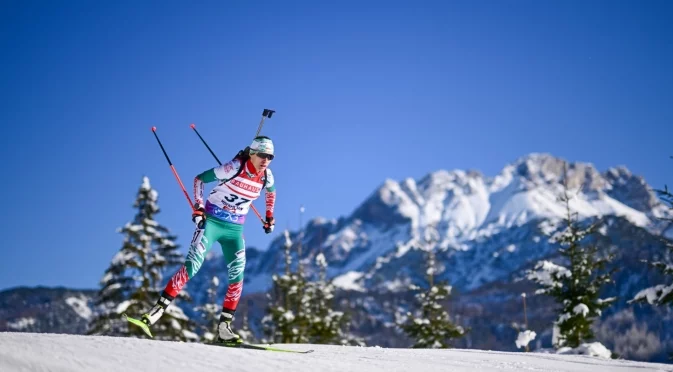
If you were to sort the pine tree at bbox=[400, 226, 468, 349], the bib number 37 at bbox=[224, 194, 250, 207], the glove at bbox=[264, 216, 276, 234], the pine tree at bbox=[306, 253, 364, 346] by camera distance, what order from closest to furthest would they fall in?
the bib number 37 at bbox=[224, 194, 250, 207] → the glove at bbox=[264, 216, 276, 234] → the pine tree at bbox=[400, 226, 468, 349] → the pine tree at bbox=[306, 253, 364, 346]

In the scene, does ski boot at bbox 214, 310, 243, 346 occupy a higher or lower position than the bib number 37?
lower

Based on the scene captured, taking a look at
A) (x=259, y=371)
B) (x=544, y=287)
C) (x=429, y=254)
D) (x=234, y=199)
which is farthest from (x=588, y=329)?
(x=259, y=371)

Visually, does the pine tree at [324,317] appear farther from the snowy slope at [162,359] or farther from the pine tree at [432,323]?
the snowy slope at [162,359]

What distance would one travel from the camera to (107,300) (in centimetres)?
2552

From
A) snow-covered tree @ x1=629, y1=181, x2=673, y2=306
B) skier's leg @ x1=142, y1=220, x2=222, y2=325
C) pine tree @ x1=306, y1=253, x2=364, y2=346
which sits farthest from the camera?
pine tree @ x1=306, y1=253, x2=364, y2=346

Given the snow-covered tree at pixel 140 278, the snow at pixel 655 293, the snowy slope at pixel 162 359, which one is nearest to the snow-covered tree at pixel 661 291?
the snow at pixel 655 293

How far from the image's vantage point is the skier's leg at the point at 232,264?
28.2 feet

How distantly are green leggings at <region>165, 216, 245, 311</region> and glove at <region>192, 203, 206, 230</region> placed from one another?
0.06 meters

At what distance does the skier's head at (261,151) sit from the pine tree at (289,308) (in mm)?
23615

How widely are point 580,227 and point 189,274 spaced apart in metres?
18.8

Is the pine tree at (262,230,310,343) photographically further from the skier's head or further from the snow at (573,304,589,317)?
the skier's head

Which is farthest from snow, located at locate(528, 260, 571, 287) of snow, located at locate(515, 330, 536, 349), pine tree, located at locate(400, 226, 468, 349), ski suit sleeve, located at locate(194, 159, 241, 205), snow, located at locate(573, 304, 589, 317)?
ski suit sleeve, located at locate(194, 159, 241, 205)

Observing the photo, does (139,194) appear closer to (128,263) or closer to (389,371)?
(128,263)

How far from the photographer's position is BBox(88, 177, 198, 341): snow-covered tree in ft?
80.9
